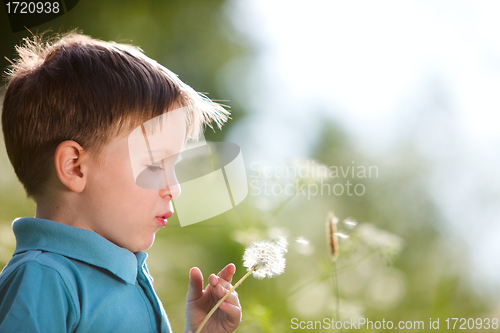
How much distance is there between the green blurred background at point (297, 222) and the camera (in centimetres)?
87

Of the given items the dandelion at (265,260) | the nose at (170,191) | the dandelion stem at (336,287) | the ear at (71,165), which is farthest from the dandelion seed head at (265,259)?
the dandelion stem at (336,287)

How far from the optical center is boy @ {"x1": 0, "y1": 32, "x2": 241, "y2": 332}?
43 cm

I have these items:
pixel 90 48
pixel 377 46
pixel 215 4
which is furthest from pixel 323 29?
pixel 90 48

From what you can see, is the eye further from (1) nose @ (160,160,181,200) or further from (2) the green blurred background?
(2) the green blurred background

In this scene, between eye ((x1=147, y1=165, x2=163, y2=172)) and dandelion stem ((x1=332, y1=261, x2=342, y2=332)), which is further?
dandelion stem ((x1=332, y1=261, x2=342, y2=332))

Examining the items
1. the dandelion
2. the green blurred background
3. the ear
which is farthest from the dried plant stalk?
the ear

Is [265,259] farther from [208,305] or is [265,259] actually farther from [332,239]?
[332,239]

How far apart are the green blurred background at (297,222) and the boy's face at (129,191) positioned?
0.37 metres

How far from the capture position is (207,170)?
73 centimetres

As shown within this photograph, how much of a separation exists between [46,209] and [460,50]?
3.05 feet

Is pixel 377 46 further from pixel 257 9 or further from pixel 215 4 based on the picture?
pixel 215 4

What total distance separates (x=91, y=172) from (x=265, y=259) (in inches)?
9.6

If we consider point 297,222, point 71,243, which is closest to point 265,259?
point 71,243

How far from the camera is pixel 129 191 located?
46cm
